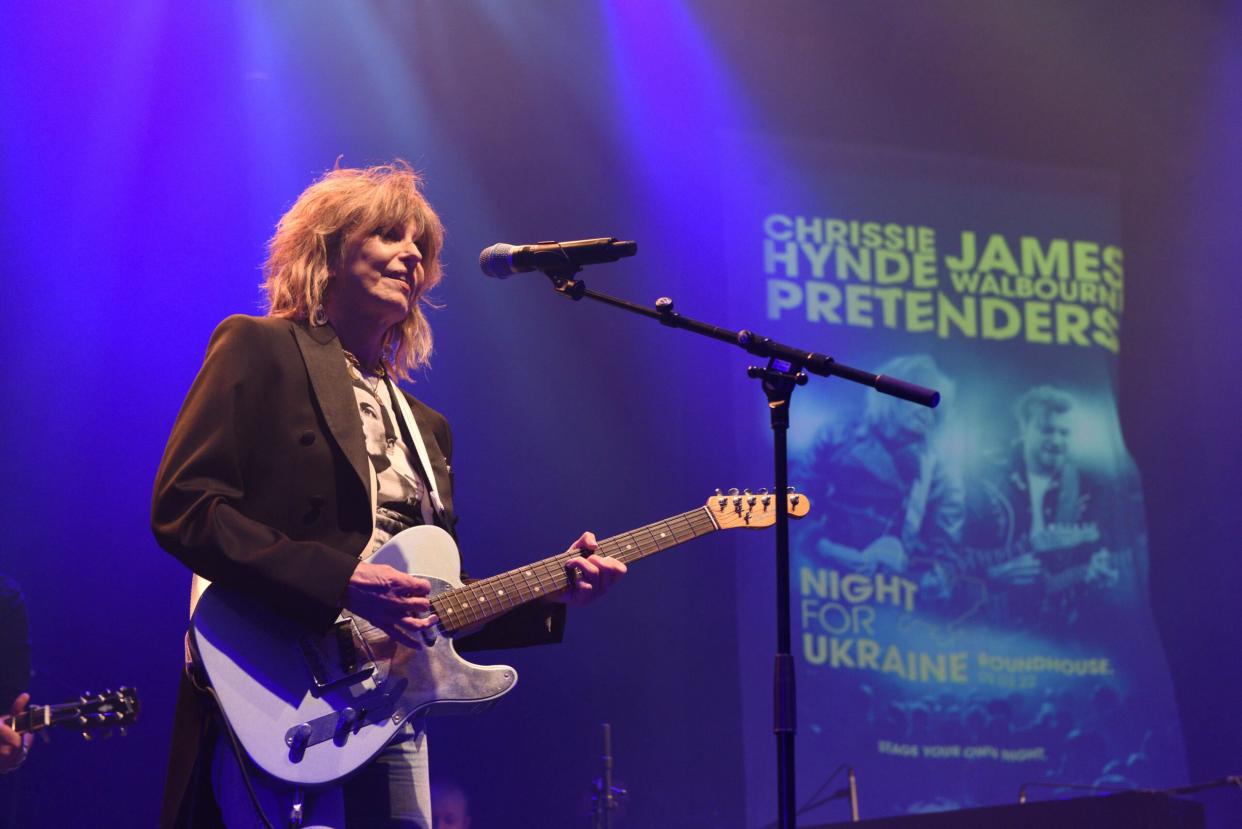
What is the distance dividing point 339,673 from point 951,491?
152 inches

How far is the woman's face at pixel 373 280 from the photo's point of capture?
3027mm

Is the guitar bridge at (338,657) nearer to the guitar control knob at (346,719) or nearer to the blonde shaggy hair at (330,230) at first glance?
the guitar control knob at (346,719)

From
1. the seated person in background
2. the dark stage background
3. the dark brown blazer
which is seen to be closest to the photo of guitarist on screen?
the seated person in background

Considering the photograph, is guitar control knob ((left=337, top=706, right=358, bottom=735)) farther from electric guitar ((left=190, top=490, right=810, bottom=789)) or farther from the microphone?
the microphone

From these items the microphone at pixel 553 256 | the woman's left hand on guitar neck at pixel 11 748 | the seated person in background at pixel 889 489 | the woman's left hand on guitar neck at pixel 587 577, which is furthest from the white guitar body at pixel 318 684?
the seated person in background at pixel 889 489

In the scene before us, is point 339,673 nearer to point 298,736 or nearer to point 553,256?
point 298,736

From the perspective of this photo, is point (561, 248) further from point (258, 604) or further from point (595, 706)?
point (595, 706)

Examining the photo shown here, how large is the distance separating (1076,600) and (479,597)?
152 inches

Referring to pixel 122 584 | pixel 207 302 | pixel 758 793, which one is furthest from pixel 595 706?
pixel 207 302

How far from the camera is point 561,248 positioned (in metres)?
2.89

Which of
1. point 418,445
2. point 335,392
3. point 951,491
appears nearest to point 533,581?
point 418,445

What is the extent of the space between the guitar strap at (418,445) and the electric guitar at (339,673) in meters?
0.20

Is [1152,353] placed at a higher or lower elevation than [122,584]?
higher

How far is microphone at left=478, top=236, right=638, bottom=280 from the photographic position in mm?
2867
